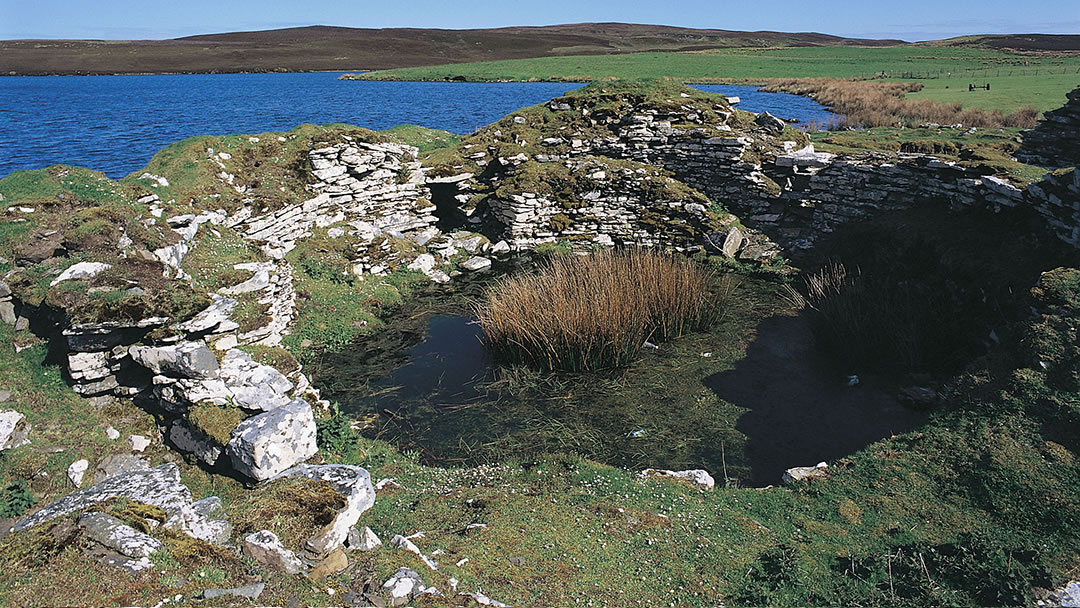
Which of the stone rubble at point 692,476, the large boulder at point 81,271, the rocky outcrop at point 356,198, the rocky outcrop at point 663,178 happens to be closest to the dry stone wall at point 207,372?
the large boulder at point 81,271

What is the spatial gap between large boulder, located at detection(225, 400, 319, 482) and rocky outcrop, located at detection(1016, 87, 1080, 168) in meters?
21.3

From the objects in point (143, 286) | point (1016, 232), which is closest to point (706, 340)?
point (1016, 232)

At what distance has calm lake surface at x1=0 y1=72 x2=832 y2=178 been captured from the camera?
31.7 metres

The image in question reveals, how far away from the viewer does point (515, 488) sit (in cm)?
992

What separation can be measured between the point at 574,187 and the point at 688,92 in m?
7.88

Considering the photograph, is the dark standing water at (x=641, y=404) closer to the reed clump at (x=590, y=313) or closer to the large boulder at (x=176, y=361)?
the reed clump at (x=590, y=313)

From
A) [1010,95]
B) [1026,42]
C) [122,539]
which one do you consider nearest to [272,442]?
[122,539]

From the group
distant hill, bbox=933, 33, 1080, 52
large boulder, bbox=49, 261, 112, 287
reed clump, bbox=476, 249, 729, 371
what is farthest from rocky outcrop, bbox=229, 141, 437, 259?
distant hill, bbox=933, 33, 1080, 52

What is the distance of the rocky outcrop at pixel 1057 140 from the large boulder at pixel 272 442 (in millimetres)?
21342

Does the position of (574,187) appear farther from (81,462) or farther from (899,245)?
(81,462)

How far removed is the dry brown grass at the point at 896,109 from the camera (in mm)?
29234

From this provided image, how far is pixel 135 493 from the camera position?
785cm

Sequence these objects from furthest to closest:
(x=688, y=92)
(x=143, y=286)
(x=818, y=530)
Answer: (x=688, y=92)
(x=143, y=286)
(x=818, y=530)

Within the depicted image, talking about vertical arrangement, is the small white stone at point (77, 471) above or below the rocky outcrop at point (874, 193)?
below
